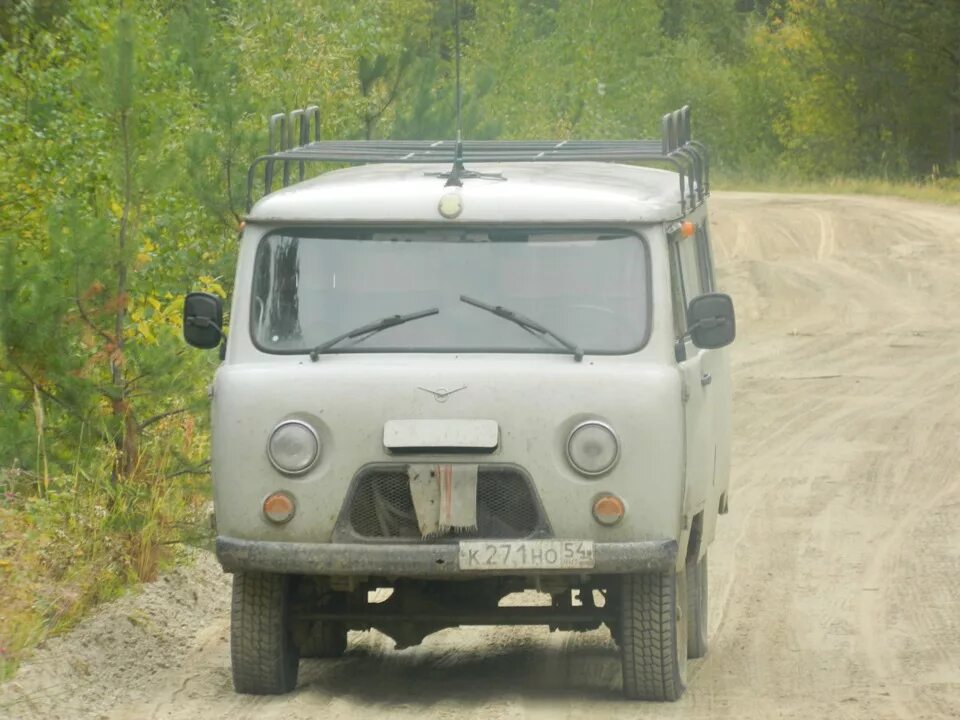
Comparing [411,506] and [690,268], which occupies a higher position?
[690,268]

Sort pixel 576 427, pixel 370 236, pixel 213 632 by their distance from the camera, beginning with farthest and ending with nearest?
pixel 213 632 → pixel 370 236 → pixel 576 427

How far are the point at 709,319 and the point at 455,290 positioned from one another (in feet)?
3.24

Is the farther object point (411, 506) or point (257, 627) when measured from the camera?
point (257, 627)

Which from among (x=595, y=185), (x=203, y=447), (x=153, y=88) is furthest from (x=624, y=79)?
(x=595, y=185)

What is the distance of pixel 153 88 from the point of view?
48.6 ft

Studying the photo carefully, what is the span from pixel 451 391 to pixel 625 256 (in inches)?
36.6

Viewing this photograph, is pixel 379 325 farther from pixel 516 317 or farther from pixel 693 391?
pixel 693 391

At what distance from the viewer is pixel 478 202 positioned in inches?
306

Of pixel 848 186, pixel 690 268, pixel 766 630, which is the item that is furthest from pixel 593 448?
pixel 848 186

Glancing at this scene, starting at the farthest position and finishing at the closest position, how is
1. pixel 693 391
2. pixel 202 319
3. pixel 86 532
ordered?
1. pixel 86 532
2. pixel 202 319
3. pixel 693 391

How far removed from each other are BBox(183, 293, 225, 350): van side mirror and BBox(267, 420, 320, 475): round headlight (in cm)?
86

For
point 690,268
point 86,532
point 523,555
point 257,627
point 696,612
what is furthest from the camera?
point 86,532

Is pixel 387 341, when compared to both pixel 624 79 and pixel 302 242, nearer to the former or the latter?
pixel 302 242

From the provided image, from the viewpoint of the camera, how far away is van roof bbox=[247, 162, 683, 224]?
7.72m
